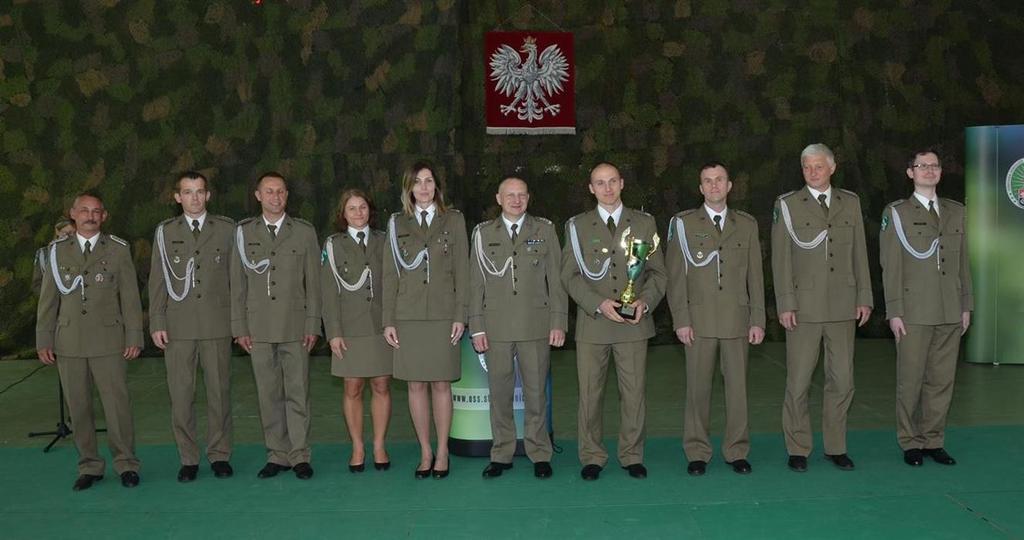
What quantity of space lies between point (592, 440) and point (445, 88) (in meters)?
5.20

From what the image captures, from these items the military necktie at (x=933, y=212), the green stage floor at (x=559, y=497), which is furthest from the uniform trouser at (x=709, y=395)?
the military necktie at (x=933, y=212)

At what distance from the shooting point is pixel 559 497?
15.9ft

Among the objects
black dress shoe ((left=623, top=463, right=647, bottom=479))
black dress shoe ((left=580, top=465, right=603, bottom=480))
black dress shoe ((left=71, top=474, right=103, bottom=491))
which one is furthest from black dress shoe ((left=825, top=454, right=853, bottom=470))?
black dress shoe ((left=71, top=474, right=103, bottom=491))

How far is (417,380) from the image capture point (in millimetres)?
5219

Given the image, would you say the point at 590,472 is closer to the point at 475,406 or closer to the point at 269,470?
the point at 475,406

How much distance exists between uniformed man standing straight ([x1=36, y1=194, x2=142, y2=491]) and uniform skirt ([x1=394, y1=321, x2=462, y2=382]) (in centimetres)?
132

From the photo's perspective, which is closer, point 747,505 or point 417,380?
point 747,505

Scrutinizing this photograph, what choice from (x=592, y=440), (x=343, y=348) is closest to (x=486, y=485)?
(x=592, y=440)

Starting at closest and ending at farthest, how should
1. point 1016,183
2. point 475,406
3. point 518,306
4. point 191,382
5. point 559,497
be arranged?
1. point 559,497
2. point 518,306
3. point 191,382
4. point 475,406
5. point 1016,183

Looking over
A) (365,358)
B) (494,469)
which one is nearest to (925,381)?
(494,469)

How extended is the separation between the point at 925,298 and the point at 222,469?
11.9 feet

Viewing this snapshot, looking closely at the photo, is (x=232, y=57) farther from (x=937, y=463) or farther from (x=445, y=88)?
(x=937, y=463)

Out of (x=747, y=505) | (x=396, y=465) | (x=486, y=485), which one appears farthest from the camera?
(x=396, y=465)

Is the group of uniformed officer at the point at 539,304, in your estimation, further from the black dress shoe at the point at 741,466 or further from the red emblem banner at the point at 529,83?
the red emblem banner at the point at 529,83
